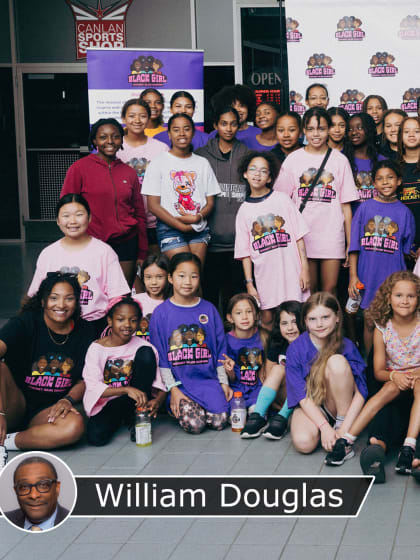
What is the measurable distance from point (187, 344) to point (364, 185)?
1846 mm

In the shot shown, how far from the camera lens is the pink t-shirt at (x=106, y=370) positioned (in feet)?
14.4

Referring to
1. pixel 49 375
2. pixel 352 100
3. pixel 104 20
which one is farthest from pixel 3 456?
pixel 104 20

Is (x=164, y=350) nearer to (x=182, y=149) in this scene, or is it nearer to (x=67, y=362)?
(x=67, y=362)

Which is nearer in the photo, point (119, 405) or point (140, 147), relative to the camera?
point (119, 405)

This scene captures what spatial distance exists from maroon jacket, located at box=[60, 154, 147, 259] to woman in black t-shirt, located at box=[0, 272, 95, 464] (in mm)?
896

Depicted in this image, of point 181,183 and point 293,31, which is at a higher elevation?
point 293,31

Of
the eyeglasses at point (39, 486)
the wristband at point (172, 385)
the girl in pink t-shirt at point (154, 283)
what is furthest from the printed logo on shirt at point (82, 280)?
the eyeglasses at point (39, 486)

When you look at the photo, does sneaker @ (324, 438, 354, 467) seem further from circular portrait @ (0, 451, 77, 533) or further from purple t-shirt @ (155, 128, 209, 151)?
purple t-shirt @ (155, 128, 209, 151)

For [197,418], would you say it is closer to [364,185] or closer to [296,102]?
[364,185]

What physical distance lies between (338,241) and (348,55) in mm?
2513

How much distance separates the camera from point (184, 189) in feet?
17.7

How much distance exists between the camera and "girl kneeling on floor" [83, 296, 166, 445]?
440 centimetres

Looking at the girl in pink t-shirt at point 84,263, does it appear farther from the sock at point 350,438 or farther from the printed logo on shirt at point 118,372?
the sock at point 350,438

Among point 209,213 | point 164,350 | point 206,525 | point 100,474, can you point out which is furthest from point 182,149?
point 206,525
